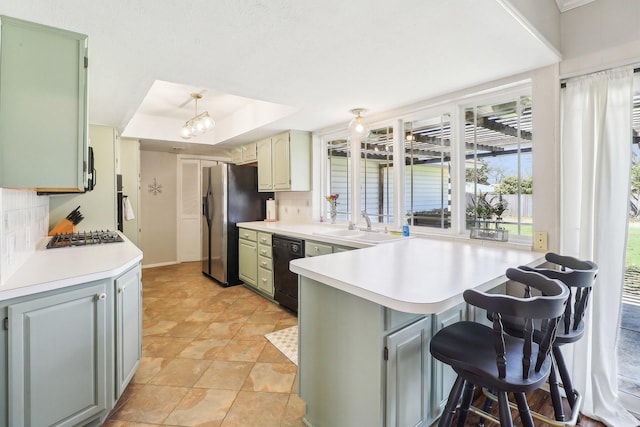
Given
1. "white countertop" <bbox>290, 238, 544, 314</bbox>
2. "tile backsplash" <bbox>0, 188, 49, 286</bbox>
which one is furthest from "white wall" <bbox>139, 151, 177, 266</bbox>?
"white countertop" <bbox>290, 238, 544, 314</bbox>

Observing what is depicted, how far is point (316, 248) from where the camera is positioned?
300 cm

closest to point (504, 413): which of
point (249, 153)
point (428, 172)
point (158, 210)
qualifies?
point (428, 172)

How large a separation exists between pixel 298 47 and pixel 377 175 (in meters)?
1.92

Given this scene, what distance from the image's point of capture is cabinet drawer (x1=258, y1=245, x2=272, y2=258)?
3670mm

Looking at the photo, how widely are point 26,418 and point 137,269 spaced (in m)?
0.86

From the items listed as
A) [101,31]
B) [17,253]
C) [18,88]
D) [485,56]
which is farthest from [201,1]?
[17,253]

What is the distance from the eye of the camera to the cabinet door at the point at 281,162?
156 inches

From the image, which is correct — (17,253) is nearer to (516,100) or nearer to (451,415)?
(451,415)

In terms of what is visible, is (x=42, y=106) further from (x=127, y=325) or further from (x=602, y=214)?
(x=602, y=214)

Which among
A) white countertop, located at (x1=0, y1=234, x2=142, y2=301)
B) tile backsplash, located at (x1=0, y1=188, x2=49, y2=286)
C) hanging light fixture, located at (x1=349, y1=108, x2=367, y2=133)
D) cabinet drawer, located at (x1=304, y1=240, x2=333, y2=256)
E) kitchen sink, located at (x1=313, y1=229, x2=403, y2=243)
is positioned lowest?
cabinet drawer, located at (x1=304, y1=240, x2=333, y2=256)

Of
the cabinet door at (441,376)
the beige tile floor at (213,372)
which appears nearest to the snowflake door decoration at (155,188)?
the beige tile floor at (213,372)

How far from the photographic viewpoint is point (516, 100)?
2314 millimetres

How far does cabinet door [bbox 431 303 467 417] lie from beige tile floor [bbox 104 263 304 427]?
0.76 metres

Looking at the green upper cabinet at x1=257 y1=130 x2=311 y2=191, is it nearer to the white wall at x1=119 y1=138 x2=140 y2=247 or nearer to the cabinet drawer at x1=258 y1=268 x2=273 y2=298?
the cabinet drawer at x1=258 y1=268 x2=273 y2=298
